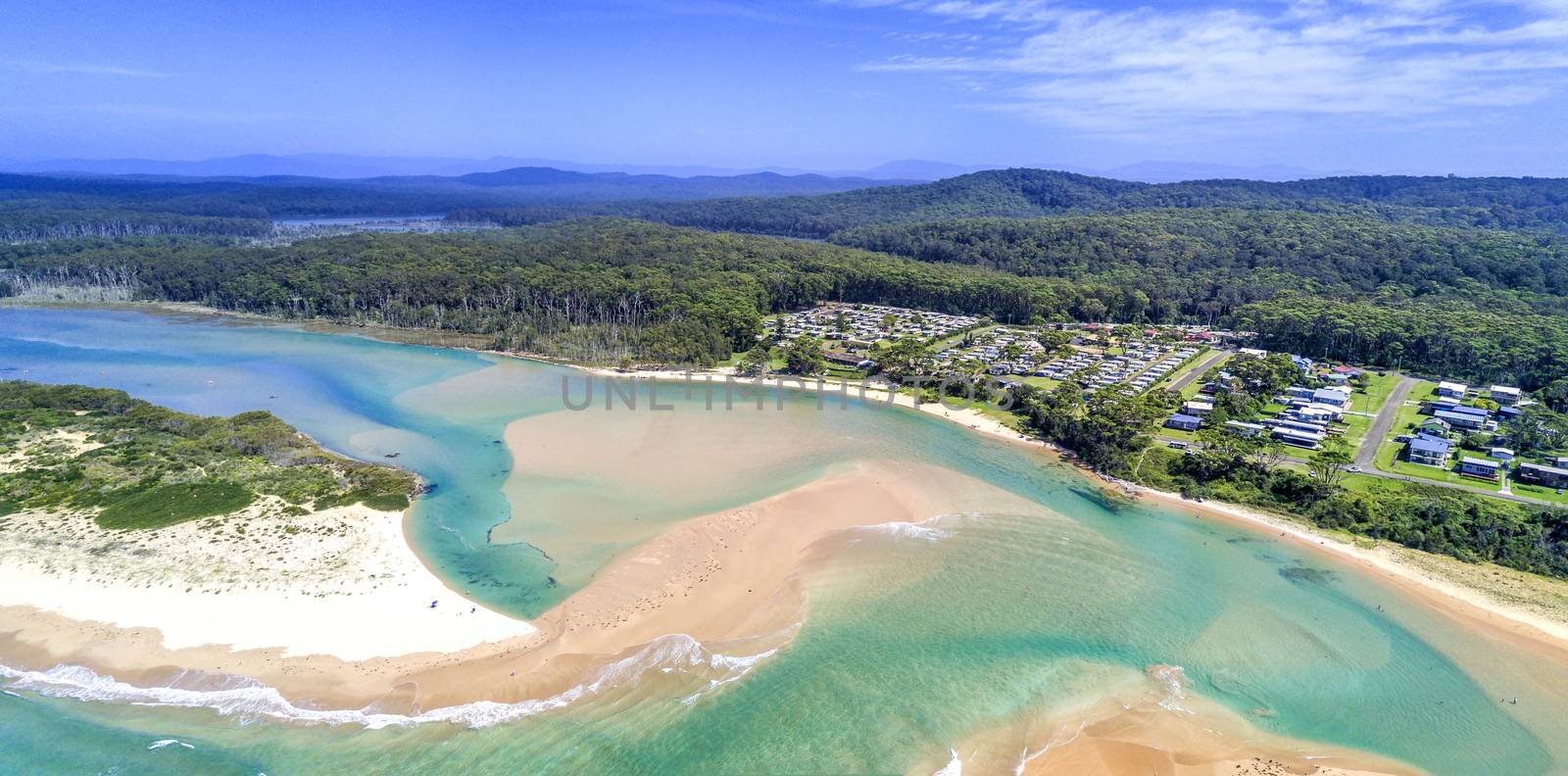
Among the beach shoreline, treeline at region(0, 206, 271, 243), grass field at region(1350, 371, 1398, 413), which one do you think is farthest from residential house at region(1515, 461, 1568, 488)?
treeline at region(0, 206, 271, 243)

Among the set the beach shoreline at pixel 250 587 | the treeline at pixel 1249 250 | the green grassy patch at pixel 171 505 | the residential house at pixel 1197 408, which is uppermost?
the treeline at pixel 1249 250

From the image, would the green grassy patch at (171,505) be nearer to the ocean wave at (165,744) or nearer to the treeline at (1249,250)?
the ocean wave at (165,744)

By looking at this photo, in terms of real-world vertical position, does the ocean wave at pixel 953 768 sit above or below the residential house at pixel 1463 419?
below

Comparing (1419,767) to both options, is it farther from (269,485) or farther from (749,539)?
(269,485)

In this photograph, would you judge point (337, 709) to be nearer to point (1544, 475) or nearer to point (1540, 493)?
point (1540, 493)

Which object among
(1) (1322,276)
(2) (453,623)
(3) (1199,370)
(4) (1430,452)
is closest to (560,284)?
(2) (453,623)

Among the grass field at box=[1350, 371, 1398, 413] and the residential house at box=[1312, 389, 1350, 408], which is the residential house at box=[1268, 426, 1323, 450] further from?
the grass field at box=[1350, 371, 1398, 413]

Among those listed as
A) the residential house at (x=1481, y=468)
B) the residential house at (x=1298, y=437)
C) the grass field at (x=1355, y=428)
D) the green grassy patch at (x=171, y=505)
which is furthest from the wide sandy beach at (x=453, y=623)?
the grass field at (x=1355, y=428)
